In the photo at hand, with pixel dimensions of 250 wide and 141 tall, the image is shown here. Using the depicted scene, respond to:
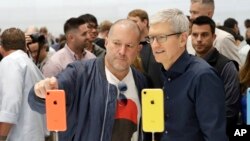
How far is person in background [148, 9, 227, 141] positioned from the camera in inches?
72.2

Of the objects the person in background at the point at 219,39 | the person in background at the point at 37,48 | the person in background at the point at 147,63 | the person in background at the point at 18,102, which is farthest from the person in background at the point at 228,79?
the person in background at the point at 37,48

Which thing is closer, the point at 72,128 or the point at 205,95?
the point at 205,95

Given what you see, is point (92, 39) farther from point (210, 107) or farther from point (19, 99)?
point (210, 107)

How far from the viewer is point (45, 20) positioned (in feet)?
27.3

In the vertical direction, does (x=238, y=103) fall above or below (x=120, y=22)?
below

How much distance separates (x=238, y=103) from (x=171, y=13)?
110 cm

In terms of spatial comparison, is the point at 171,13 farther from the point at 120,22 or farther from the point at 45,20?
the point at 45,20

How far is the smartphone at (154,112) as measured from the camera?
5.07 ft

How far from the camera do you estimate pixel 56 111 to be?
5.17ft

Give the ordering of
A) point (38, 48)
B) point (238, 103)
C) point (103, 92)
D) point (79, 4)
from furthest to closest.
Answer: point (79, 4)
point (38, 48)
point (238, 103)
point (103, 92)

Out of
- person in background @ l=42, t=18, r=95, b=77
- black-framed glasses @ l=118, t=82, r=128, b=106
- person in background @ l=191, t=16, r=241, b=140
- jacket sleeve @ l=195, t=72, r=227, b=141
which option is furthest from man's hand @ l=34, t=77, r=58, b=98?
person in background @ l=42, t=18, r=95, b=77

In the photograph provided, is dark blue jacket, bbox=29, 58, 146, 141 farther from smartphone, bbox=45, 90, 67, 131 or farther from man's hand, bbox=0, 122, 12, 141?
man's hand, bbox=0, 122, 12, 141

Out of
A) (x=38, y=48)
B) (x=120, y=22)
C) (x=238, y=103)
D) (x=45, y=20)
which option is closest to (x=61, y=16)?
(x=45, y=20)

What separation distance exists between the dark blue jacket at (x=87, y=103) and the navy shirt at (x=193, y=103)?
0.20 metres
